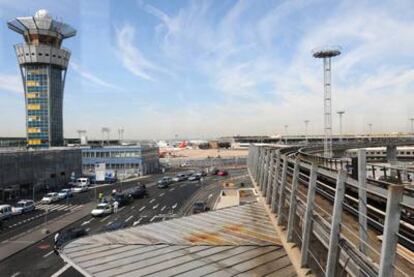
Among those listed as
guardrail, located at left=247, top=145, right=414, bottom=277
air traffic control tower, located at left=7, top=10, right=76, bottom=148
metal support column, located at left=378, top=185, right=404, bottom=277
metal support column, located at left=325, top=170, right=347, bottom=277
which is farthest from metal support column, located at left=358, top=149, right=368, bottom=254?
air traffic control tower, located at left=7, top=10, right=76, bottom=148

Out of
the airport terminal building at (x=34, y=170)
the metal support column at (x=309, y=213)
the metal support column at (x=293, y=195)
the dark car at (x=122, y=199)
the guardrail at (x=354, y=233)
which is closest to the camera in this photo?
the guardrail at (x=354, y=233)

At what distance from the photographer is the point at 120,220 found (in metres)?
29.8

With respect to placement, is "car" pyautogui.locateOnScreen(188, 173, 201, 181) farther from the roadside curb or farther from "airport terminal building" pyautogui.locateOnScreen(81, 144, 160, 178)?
the roadside curb

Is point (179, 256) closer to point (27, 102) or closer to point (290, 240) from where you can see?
point (290, 240)

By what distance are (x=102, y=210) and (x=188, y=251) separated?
86.4 feet

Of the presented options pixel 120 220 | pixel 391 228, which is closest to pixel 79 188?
pixel 120 220

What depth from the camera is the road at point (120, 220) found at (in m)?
18.0

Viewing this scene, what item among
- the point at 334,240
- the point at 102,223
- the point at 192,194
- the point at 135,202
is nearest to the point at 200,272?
the point at 334,240

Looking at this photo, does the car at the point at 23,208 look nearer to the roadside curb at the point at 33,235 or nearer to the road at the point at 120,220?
the road at the point at 120,220

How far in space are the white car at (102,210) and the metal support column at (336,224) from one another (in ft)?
98.4

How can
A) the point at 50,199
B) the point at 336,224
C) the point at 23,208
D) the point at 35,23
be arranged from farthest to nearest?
the point at 35,23, the point at 50,199, the point at 23,208, the point at 336,224

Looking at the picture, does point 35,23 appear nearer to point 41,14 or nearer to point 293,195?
point 41,14

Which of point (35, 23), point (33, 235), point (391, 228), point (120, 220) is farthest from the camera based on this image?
point (35, 23)

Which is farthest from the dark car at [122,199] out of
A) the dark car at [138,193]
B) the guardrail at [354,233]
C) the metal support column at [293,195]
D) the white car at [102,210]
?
the metal support column at [293,195]
